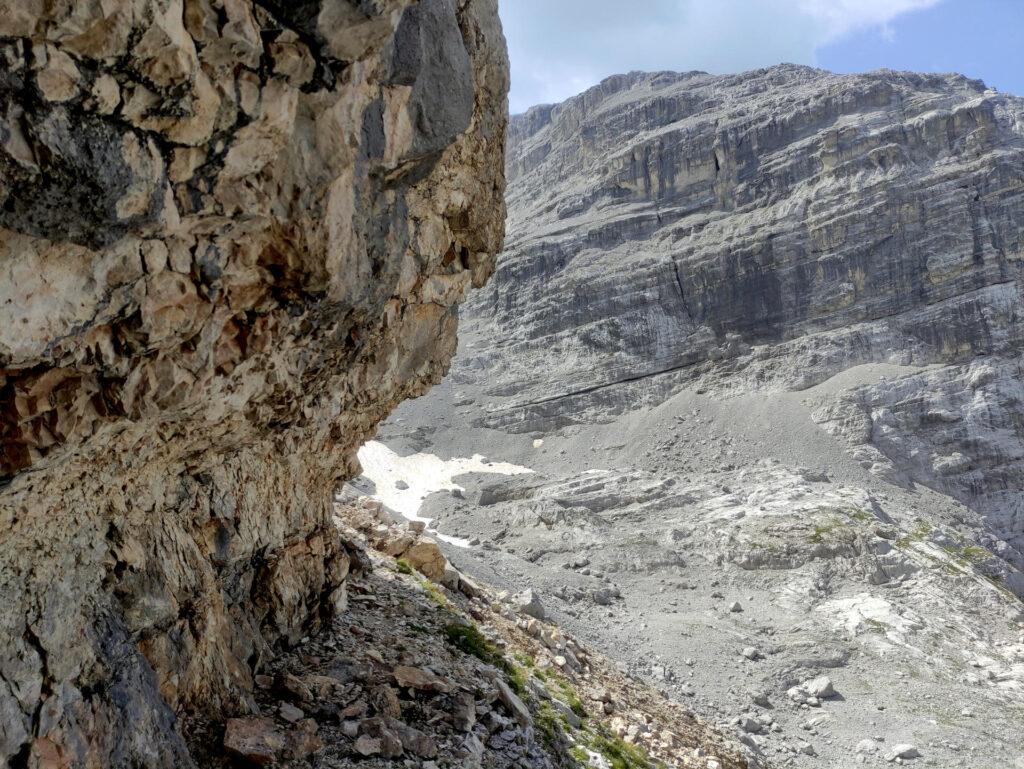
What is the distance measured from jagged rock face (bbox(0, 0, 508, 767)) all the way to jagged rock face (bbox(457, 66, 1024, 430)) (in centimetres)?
7995

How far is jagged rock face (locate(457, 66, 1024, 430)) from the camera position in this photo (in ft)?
275

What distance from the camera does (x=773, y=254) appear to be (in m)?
95.6

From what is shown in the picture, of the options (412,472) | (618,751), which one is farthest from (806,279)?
(618,751)

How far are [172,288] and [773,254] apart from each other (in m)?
98.4

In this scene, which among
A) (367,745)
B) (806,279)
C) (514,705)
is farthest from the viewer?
(806,279)

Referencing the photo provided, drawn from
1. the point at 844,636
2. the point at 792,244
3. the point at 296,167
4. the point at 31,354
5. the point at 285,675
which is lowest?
the point at 844,636

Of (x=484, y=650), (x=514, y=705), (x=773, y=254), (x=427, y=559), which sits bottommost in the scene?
(x=484, y=650)

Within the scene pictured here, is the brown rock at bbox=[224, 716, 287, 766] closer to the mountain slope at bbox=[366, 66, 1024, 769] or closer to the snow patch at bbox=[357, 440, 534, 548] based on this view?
the mountain slope at bbox=[366, 66, 1024, 769]

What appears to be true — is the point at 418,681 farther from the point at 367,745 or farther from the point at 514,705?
the point at 367,745

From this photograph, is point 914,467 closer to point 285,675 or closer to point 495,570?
point 495,570

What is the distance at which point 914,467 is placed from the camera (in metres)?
69.5

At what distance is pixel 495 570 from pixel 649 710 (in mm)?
Result: 19626

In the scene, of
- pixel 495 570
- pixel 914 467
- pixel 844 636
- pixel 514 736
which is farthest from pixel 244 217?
pixel 914 467

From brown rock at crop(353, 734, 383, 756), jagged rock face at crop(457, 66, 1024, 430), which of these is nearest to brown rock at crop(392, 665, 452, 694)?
brown rock at crop(353, 734, 383, 756)
